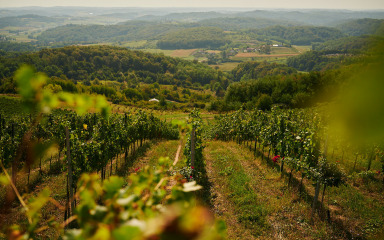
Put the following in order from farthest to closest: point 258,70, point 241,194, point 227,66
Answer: point 227,66 → point 258,70 → point 241,194

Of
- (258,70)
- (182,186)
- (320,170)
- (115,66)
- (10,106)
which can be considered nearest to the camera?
(182,186)

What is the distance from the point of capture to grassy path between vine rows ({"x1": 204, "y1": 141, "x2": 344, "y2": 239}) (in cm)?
801

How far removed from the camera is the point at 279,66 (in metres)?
115

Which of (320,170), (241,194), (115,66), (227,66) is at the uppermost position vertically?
(227,66)

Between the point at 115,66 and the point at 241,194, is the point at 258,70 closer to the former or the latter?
the point at 115,66

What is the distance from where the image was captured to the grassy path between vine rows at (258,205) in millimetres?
8008

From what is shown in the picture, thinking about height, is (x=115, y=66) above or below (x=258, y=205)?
above

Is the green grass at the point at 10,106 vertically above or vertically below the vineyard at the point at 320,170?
below

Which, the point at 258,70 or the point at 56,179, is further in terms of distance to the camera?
the point at 258,70

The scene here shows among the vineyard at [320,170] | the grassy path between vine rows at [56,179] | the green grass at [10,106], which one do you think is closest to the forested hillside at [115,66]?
the green grass at [10,106]

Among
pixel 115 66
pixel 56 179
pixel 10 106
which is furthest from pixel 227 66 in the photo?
pixel 56 179

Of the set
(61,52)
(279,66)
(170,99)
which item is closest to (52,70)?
(61,52)

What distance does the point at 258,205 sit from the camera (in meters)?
9.54

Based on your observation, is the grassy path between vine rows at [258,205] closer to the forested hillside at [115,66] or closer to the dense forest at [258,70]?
the dense forest at [258,70]
